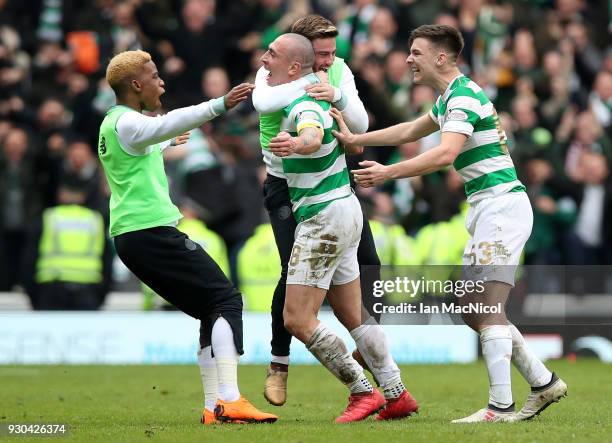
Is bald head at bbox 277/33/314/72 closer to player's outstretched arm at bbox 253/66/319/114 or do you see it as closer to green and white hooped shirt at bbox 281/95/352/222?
player's outstretched arm at bbox 253/66/319/114

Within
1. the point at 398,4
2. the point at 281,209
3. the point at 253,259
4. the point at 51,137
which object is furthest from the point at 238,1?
the point at 281,209

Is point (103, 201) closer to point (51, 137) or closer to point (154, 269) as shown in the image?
point (51, 137)

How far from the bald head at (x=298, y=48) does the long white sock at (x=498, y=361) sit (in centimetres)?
216

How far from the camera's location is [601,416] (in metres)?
9.88

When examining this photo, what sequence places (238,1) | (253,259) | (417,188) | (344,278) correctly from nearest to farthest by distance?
(344,278), (253,259), (417,188), (238,1)

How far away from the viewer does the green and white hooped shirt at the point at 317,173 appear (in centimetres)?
918

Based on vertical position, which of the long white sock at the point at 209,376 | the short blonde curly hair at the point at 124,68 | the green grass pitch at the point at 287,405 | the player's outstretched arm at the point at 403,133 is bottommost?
the green grass pitch at the point at 287,405

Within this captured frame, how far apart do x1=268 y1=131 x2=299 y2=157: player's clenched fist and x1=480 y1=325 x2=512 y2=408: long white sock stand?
184 cm

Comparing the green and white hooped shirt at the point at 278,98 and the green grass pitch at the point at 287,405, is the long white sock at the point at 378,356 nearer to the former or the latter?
the green grass pitch at the point at 287,405

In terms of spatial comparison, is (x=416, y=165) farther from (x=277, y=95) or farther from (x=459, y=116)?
(x=277, y=95)

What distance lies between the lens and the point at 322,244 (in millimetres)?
9203

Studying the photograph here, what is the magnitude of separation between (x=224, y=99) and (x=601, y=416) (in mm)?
3589

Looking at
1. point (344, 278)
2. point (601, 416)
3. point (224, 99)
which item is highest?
point (224, 99)

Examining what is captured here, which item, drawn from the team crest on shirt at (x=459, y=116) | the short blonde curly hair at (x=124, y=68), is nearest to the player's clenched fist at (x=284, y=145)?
the team crest on shirt at (x=459, y=116)
